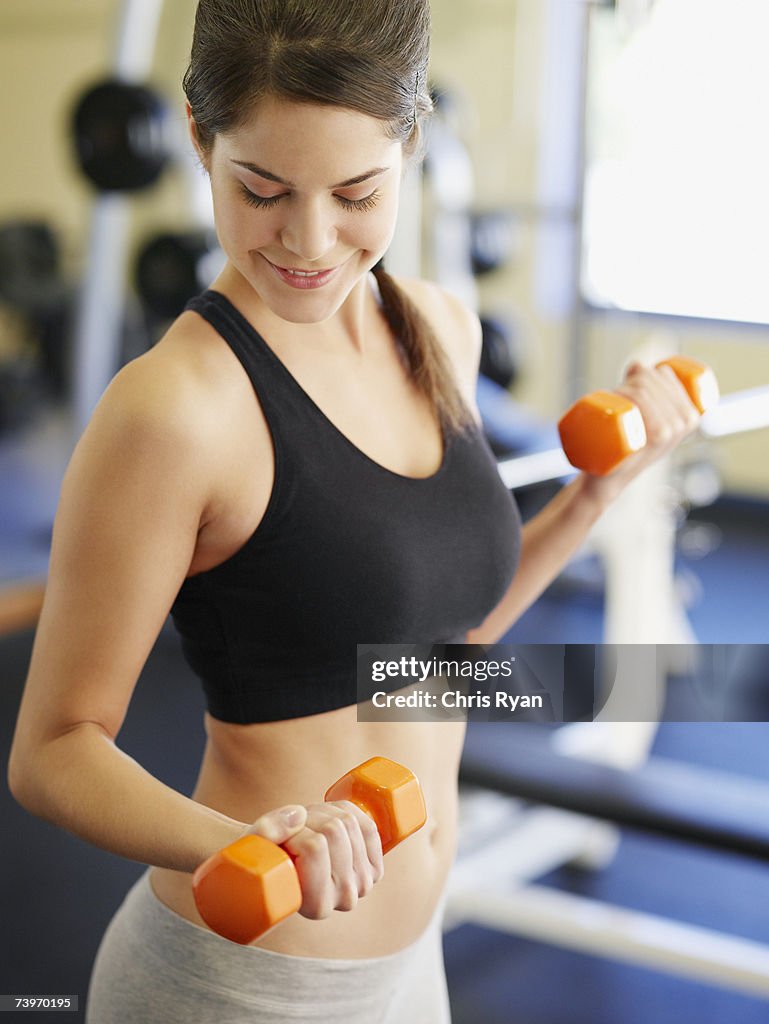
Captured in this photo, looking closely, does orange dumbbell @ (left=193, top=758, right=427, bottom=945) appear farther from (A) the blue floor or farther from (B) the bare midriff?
(A) the blue floor

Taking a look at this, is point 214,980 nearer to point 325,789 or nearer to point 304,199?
point 325,789

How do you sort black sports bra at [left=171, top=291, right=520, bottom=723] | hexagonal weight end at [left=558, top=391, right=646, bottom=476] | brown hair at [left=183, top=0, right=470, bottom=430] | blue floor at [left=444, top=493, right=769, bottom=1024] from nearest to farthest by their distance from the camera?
brown hair at [left=183, top=0, right=470, bottom=430] < black sports bra at [left=171, top=291, right=520, bottom=723] < hexagonal weight end at [left=558, top=391, right=646, bottom=476] < blue floor at [left=444, top=493, right=769, bottom=1024]

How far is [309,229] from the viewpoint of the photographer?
730mm

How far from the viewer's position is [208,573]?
0.83 metres

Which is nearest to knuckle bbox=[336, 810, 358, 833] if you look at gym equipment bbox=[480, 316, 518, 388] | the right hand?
the right hand

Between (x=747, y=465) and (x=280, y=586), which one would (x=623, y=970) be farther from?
(x=747, y=465)

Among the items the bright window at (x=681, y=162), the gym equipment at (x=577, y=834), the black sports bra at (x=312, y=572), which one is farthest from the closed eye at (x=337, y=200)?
the gym equipment at (x=577, y=834)

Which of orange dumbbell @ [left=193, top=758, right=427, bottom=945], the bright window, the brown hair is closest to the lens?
orange dumbbell @ [left=193, top=758, right=427, bottom=945]

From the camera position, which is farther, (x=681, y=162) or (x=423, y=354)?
(x=681, y=162)

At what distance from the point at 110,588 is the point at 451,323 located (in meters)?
0.43

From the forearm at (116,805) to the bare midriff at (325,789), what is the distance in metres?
0.15

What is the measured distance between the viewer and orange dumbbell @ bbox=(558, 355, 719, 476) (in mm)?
958

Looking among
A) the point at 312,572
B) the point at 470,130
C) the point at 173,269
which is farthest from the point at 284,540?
the point at 470,130

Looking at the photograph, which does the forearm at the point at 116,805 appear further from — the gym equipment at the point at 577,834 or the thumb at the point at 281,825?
the gym equipment at the point at 577,834
